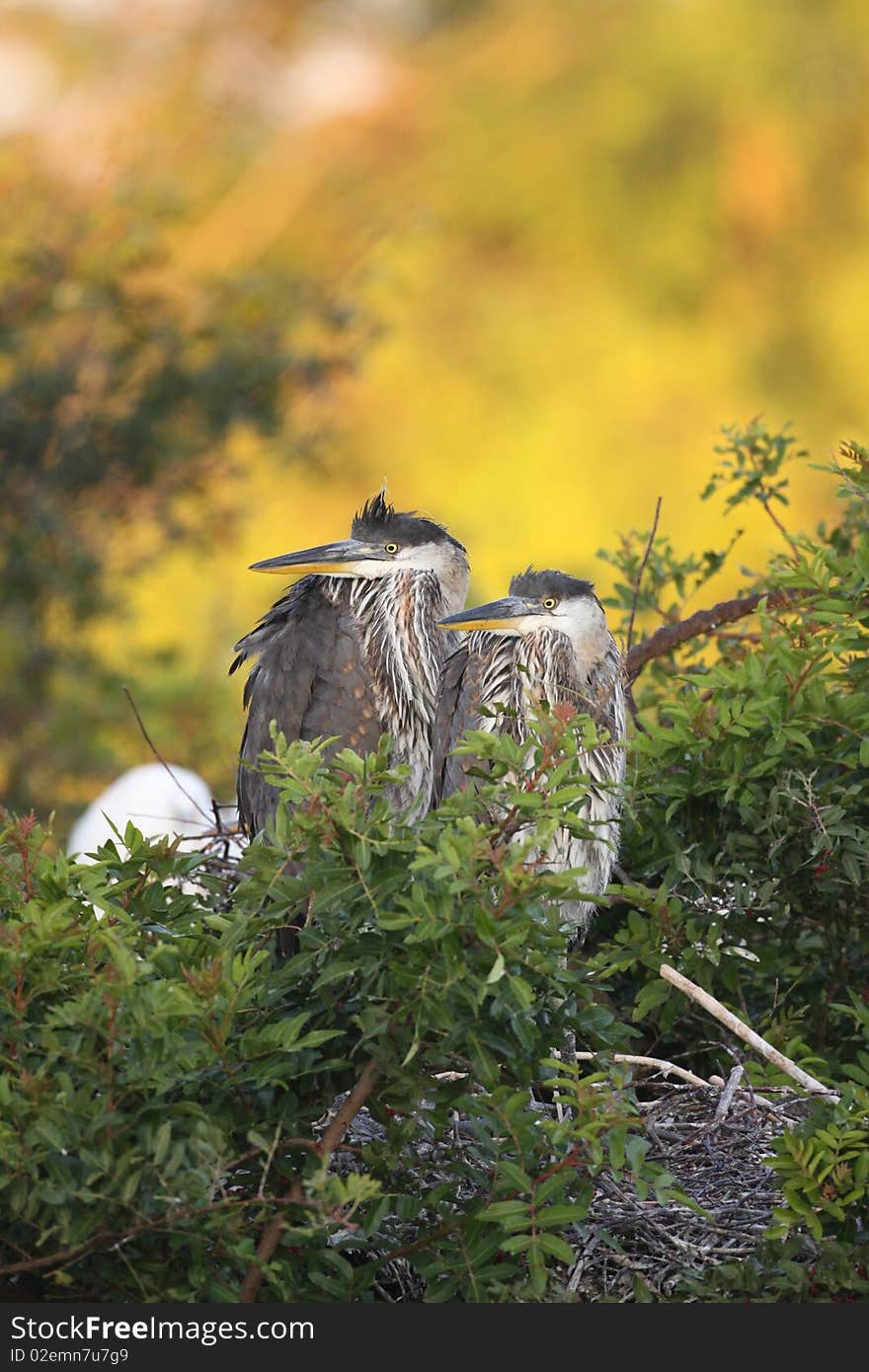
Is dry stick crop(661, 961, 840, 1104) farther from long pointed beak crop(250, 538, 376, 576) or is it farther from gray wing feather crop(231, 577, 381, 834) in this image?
long pointed beak crop(250, 538, 376, 576)

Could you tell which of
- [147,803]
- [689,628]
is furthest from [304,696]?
[147,803]

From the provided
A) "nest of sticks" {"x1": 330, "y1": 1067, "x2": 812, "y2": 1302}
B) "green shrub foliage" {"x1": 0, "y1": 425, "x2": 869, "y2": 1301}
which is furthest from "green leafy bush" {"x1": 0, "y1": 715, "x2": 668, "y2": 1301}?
"nest of sticks" {"x1": 330, "y1": 1067, "x2": 812, "y2": 1302}

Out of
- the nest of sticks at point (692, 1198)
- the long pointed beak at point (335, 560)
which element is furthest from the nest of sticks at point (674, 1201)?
the long pointed beak at point (335, 560)

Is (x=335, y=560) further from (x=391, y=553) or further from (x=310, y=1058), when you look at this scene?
(x=310, y=1058)

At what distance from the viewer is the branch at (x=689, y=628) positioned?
9.86 feet

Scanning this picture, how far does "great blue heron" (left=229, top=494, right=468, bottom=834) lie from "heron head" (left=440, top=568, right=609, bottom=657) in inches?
13.5

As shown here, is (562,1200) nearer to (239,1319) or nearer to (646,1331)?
(646,1331)

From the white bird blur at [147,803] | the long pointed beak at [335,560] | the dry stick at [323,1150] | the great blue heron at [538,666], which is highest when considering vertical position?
the white bird blur at [147,803]

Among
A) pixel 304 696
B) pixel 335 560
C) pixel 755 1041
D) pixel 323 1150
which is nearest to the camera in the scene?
pixel 323 1150

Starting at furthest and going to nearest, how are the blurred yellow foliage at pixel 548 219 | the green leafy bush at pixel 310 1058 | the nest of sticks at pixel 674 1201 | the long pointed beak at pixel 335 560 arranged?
the blurred yellow foliage at pixel 548 219, the long pointed beak at pixel 335 560, the nest of sticks at pixel 674 1201, the green leafy bush at pixel 310 1058

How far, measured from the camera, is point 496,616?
2779 mm

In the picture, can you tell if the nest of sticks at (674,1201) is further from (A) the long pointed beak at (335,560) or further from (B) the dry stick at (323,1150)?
(A) the long pointed beak at (335,560)

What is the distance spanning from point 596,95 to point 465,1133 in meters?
11.2

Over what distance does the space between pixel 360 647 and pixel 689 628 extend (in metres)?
0.60
